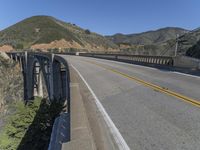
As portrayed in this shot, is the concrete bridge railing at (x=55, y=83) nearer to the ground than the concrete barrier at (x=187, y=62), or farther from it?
nearer to the ground

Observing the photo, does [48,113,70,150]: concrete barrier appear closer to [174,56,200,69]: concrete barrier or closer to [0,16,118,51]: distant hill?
[174,56,200,69]: concrete barrier

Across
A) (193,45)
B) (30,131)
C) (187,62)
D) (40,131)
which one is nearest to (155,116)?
(40,131)

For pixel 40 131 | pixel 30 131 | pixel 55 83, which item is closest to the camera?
pixel 40 131

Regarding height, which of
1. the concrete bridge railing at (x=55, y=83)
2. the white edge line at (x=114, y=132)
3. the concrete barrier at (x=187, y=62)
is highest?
the concrete barrier at (x=187, y=62)

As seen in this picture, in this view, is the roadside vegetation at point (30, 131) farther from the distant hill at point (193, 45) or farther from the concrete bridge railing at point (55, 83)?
the distant hill at point (193, 45)

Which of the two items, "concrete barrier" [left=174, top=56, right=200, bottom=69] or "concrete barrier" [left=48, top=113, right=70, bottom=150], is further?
"concrete barrier" [left=174, top=56, right=200, bottom=69]

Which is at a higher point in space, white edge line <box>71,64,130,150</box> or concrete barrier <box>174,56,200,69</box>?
concrete barrier <box>174,56,200,69</box>

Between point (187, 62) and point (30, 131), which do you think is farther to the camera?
point (187, 62)

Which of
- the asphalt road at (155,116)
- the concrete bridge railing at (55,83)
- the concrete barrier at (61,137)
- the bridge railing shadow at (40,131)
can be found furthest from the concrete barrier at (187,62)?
the concrete barrier at (61,137)

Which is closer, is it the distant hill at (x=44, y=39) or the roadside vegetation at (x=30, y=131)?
the roadside vegetation at (x=30, y=131)

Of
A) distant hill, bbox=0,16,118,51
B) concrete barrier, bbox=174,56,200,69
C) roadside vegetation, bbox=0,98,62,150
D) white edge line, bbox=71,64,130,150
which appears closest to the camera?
white edge line, bbox=71,64,130,150

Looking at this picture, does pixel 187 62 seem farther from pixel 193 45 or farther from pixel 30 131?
pixel 30 131

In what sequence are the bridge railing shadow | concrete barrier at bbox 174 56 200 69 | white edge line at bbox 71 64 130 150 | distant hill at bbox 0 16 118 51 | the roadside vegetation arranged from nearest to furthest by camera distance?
white edge line at bbox 71 64 130 150 < the bridge railing shadow < the roadside vegetation < concrete barrier at bbox 174 56 200 69 < distant hill at bbox 0 16 118 51

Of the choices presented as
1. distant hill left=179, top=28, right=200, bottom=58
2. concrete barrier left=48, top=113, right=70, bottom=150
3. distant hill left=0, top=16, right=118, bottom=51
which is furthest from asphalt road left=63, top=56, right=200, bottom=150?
distant hill left=0, top=16, right=118, bottom=51
